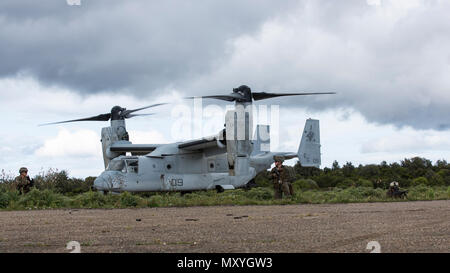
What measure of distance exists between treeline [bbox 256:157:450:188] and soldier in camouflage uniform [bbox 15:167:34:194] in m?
25.9

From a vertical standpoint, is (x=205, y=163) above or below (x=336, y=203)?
above

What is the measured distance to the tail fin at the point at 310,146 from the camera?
3341 centimetres

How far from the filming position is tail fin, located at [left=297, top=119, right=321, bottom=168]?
33.4m

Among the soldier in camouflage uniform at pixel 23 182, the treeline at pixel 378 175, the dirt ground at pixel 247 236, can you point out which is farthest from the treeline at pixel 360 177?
the dirt ground at pixel 247 236

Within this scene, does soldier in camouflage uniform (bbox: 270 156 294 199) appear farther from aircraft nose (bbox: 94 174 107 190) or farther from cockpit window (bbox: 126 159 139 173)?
cockpit window (bbox: 126 159 139 173)

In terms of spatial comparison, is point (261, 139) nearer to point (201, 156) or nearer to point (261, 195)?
point (201, 156)

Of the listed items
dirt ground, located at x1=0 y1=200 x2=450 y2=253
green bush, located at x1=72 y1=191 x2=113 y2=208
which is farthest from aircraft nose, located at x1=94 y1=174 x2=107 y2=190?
dirt ground, located at x1=0 y1=200 x2=450 y2=253

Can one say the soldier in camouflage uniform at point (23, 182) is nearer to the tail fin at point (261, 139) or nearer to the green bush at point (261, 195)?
the green bush at point (261, 195)

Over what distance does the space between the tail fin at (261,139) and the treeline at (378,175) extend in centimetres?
615

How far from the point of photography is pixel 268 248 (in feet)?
18.0

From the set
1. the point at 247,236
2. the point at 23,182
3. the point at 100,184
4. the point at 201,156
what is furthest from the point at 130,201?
the point at 201,156
